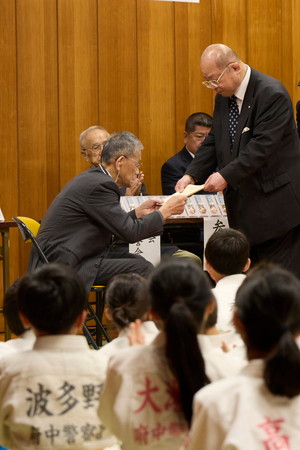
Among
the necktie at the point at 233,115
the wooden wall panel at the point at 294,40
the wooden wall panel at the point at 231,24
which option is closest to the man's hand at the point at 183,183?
the necktie at the point at 233,115

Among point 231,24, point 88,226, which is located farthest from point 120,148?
point 231,24

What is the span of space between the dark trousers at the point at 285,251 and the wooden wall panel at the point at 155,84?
2253mm

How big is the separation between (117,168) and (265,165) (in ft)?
2.73

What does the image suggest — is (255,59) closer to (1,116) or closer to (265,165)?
(1,116)

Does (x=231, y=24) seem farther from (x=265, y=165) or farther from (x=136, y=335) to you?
(x=136, y=335)

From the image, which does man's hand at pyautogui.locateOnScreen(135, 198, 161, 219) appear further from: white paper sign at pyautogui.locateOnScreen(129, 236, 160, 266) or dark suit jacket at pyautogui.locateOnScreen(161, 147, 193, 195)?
dark suit jacket at pyautogui.locateOnScreen(161, 147, 193, 195)

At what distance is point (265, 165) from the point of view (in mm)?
4234

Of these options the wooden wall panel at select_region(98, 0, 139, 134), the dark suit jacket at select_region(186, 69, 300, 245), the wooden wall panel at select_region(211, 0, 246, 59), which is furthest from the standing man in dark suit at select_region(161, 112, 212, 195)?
the dark suit jacket at select_region(186, 69, 300, 245)

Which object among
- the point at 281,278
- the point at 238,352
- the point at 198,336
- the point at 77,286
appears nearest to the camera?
the point at 281,278

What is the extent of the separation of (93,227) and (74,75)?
2273 mm

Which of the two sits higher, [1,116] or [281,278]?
[1,116]

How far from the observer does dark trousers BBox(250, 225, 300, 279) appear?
424cm

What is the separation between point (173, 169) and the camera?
6.05m

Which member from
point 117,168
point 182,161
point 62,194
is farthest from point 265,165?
point 182,161
